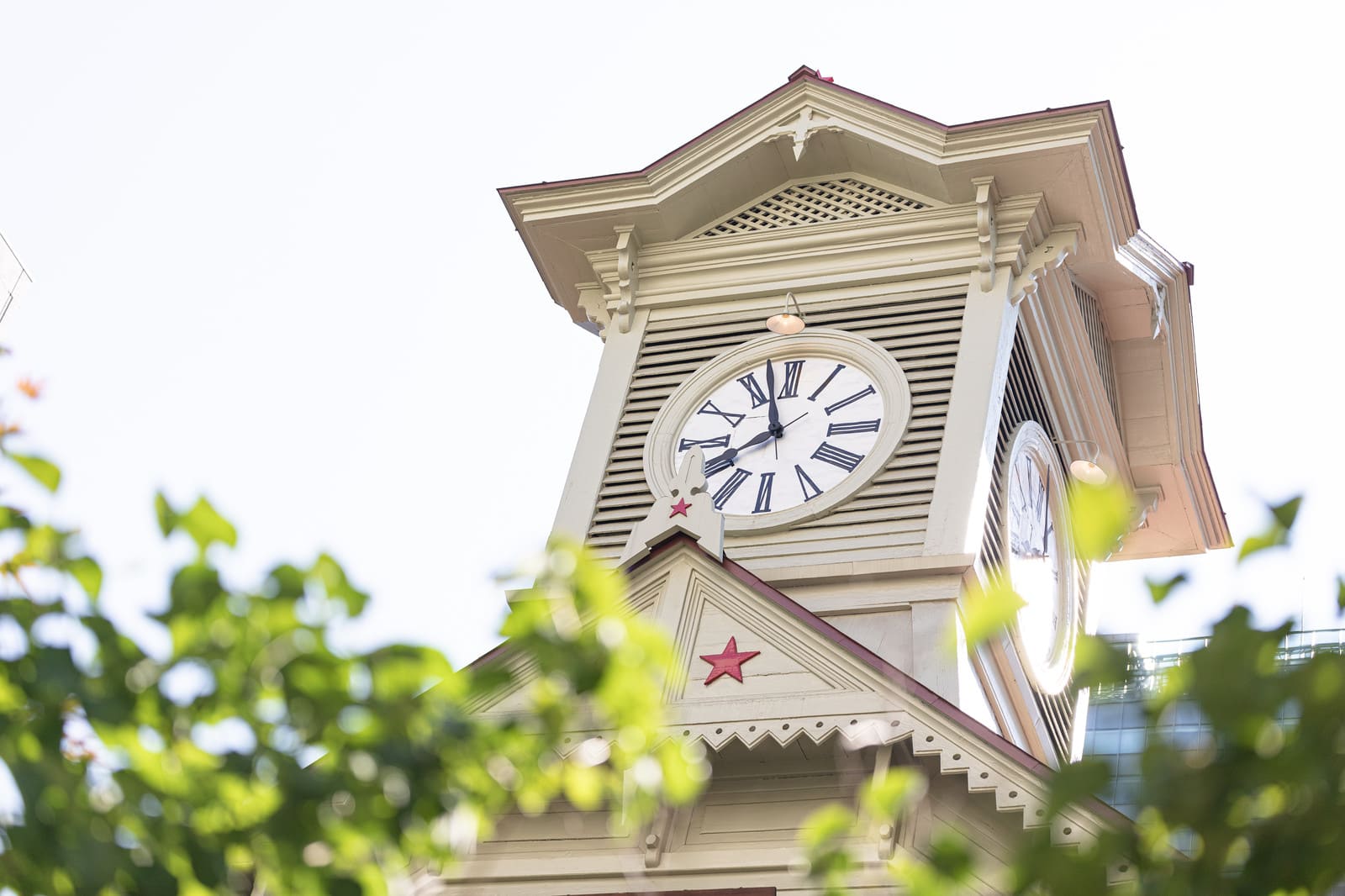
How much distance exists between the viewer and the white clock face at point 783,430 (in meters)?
12.1

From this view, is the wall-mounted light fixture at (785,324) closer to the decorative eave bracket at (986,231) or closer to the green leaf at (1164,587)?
the decorative eave bracket at (986,231)

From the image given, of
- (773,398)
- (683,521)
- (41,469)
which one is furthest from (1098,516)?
(773,398)

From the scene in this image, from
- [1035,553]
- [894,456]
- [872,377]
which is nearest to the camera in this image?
[894,456]

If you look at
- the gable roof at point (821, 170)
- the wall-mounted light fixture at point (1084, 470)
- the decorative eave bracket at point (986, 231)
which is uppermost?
the gable roof at point (821, 170)

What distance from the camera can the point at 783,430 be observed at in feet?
40.9

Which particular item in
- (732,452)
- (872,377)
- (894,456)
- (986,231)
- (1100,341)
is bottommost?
(894,456)

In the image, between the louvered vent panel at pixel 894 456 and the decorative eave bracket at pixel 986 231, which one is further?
the decorative eave bracket at pixel 986 231

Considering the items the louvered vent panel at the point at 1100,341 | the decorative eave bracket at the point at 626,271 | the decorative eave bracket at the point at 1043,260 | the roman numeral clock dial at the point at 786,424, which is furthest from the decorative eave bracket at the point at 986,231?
the decorative eave bracket at the point at 626,271

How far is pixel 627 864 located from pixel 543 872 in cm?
42

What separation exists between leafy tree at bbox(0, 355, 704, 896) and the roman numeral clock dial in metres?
7.72

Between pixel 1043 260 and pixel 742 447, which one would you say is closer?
pixel 742 447

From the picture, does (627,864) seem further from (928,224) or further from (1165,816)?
(928,224)

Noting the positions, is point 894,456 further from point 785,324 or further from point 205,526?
point 205,526

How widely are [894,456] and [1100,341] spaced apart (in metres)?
3.85
